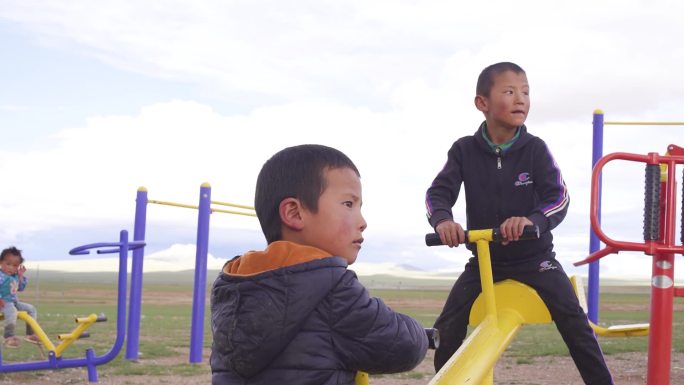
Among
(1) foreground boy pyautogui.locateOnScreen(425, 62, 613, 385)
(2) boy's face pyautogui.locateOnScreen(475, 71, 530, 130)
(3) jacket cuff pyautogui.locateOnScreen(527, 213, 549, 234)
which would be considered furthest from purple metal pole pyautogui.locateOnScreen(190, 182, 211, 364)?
(3) jacket cuff pyautogui.locateOnScreen(527, 213, 549, 234)

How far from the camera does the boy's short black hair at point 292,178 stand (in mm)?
1812

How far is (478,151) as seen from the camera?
3.38 m

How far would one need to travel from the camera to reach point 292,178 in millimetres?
1822

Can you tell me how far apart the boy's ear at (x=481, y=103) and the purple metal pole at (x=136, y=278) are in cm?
548

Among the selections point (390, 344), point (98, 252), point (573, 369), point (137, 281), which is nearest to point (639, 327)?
point (573, 369)

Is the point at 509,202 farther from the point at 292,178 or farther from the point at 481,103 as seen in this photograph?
the point at 292,178

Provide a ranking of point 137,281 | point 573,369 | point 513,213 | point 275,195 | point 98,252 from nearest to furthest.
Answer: point 275,195, point 513,213, point 98,252, point 573,369, point 137,281

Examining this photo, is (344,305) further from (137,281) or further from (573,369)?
(137,281)

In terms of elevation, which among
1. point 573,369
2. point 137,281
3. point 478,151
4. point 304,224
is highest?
point 478,151

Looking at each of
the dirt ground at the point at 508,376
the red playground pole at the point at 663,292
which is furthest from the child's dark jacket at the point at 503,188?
the dirt ground at the point at 508,376

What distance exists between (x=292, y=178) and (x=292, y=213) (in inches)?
3.0

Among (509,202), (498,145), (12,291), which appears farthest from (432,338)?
(12,291)

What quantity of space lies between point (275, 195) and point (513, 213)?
164 cm

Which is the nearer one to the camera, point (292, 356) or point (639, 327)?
point (292, 356)
